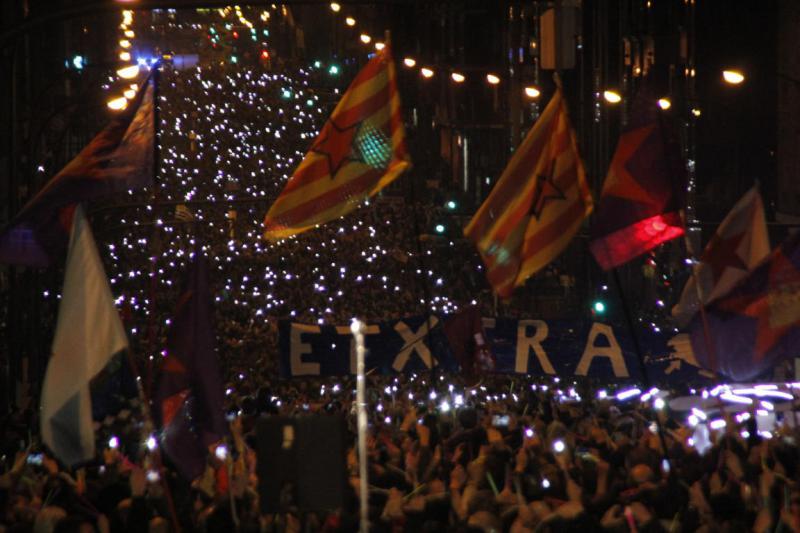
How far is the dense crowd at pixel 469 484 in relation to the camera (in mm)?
10703

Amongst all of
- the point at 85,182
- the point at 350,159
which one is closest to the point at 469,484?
the point at 350,159

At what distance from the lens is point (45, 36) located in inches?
1492

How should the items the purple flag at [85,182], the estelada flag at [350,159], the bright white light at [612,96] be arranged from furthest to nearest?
the bright white light at [612,96] < the estelada flag at [350,159] < the purple flag at [85,182]

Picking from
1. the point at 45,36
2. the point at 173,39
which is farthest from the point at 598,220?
the point at 173,39

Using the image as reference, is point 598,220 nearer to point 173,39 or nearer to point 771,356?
point 771,356

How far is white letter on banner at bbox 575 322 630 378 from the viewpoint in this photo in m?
18.0

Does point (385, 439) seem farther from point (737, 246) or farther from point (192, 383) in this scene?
point (192, 383)

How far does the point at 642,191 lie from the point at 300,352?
235 inches

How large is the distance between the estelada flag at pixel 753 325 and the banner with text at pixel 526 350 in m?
4.39

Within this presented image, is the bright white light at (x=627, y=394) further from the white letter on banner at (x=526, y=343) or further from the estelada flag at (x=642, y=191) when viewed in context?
the estelada flag at (x=642, y=191)

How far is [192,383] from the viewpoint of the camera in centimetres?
1170

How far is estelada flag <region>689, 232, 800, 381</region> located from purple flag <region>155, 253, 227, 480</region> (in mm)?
4029

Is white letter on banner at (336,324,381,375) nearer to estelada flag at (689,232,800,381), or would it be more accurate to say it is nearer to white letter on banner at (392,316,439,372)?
white letter on banner at (392,316,439,372)

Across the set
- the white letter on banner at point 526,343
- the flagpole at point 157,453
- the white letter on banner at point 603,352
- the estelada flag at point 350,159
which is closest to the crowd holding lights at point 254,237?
the white letter on banner at point 526,343
